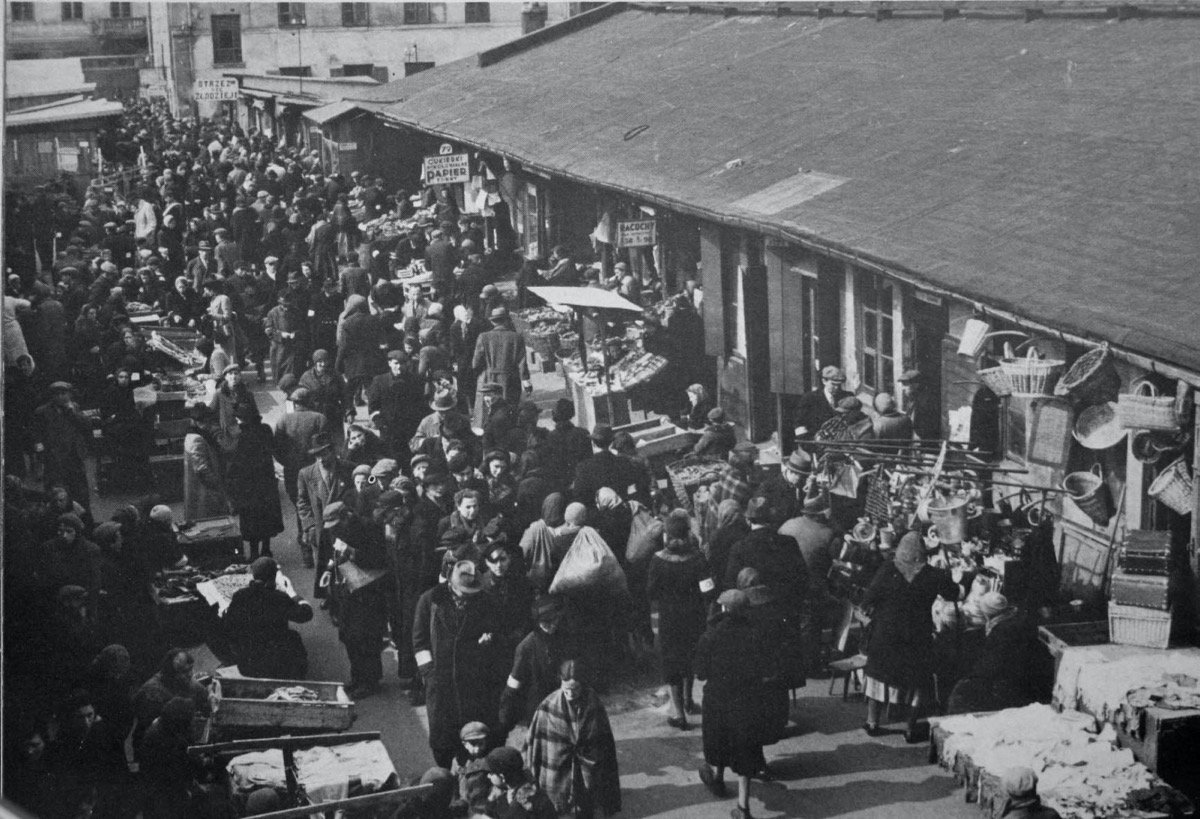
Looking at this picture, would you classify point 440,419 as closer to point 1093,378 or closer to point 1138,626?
point 1093,378

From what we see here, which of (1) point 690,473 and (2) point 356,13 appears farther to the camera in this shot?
(2) point 356,13

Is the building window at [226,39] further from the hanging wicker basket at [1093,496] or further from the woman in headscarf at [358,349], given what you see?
the hanging wicker basket at [1093,496]

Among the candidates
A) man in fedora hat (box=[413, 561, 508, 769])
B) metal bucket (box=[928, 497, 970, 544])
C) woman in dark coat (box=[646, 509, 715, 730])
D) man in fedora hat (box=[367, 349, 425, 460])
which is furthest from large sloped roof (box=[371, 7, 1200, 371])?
man in fedora hat (box=[413, 561, 508, 769])

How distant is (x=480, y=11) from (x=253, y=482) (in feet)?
64.7

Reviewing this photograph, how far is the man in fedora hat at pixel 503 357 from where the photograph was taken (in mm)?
13336

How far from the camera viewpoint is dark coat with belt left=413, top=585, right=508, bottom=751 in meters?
8.27

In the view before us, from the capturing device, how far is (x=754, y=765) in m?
7.97

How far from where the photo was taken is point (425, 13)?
24922 mm

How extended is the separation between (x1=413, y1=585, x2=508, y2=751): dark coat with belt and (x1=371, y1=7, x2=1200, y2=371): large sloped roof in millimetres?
3699

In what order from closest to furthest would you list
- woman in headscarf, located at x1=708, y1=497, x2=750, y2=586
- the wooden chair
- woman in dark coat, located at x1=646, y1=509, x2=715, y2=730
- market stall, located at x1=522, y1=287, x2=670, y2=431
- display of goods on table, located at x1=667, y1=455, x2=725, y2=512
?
woman in dark coat, located at x1=646, y1=509, x2=715, y2=730
the wooden chair
woman in headscarf, located at x1=708, y1=497, x2=750, y2=586
display of goods on table, located at x1=667, y1=455, x2=725, y2=512
market stall, located at x1=522, y1=287, x2=670, y2=431

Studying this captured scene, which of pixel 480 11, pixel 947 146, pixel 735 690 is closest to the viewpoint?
pixel 735 690

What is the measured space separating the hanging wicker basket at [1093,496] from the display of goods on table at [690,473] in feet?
9.85

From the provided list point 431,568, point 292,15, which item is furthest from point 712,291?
point 292,15

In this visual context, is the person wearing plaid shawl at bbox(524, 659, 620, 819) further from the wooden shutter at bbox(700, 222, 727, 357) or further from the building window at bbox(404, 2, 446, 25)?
the building window at bbox(404, 2, 446, 25)
